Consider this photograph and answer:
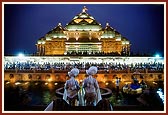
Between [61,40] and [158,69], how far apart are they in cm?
1183

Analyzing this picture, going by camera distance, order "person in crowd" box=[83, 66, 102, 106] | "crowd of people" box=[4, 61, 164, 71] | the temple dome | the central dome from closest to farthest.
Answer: "person in crowd" box=[83, 66, 102, 106], "crowd of people" box=[4, 61, 164, 71], the central dome, the temple dome

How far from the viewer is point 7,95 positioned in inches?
327

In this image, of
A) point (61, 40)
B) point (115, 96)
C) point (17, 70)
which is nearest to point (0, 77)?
point (115, 96)

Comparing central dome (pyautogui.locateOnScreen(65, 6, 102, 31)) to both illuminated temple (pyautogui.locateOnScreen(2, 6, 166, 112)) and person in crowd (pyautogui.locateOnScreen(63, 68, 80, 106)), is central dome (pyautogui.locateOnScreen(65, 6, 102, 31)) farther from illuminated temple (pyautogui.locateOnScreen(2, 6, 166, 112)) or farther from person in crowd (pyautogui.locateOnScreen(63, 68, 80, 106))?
person in crowd (pyautogui.locateOnScreen(63, 68, 80, 106))

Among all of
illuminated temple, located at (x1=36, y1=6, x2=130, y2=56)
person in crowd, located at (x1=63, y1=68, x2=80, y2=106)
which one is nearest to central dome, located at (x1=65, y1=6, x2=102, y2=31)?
illuminated temple, located at (x1=36, y1=6, x2=130, y2=56)

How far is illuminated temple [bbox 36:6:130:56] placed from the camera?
77.6 feet

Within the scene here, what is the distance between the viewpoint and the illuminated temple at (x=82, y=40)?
23656 millimetres

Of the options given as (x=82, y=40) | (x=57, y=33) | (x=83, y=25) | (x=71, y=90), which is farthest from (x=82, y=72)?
(x=57, y=33)

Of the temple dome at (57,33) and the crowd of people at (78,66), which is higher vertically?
the temple dome at (57,33)

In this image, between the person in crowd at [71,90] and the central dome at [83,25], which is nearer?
the person in crowd at [71,90]

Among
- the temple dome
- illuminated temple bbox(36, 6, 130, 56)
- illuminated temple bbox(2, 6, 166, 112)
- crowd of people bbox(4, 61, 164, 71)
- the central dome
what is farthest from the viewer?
the temple dome

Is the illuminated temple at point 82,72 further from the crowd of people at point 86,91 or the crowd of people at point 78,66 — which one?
the crowd of people at point 86,91

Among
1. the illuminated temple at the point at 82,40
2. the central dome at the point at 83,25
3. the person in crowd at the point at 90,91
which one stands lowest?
the person in crowd at the point at 90,91

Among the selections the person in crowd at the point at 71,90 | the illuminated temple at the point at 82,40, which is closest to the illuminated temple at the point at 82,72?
the illuminated temple at the point at 82,40
